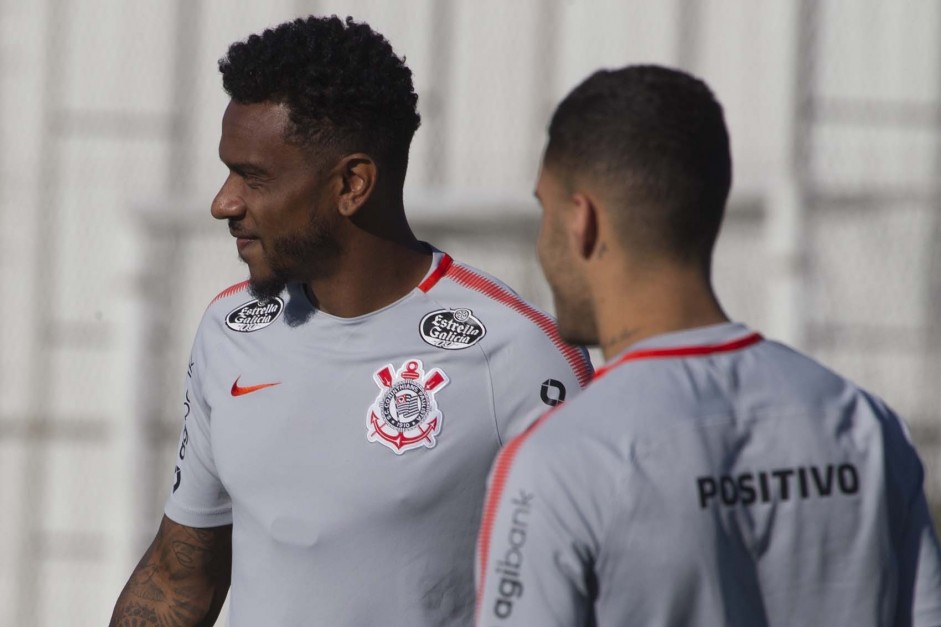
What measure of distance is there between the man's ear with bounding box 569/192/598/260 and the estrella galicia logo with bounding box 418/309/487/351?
706mm

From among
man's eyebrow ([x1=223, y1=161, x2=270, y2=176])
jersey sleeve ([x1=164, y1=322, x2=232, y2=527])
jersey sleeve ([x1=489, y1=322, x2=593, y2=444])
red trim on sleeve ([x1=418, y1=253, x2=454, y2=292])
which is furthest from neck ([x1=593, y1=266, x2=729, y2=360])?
jersey sleeve ([x1=164, y1=322, x2=232, y2=527])

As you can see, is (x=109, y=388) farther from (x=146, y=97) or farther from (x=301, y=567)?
(x=301, y=567)

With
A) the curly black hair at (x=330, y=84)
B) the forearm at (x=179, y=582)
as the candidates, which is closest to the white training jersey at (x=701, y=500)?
the curly black hair at (x=330, y=84)

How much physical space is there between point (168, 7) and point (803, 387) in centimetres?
517

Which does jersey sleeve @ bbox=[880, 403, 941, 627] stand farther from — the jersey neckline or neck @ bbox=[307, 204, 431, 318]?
neck @ bbox=[307, 204, 431, 318]

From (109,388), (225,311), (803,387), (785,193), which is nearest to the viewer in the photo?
(803,387)

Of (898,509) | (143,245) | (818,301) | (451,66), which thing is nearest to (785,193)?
(818,301)

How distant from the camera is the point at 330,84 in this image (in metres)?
2.30

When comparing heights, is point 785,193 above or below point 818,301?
above

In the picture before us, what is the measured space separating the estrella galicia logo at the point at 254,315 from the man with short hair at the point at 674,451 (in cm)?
92

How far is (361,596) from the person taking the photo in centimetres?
212

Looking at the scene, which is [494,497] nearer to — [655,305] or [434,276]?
[655,305]

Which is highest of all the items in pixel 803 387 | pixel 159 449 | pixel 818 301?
pixel 803 387

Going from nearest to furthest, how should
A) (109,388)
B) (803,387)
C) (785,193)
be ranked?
(803,387)
(785,193)
(109,388)
